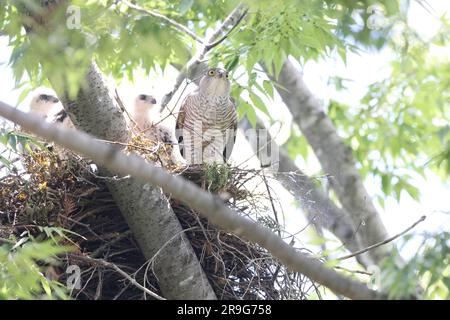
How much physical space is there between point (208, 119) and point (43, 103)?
1.13 metres

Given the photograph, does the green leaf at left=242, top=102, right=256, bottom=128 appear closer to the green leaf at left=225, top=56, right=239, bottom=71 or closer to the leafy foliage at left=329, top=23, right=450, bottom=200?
the green leaf at left=225, top=56, right=239, bottom=71

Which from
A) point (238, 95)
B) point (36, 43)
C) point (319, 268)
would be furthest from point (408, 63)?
point (319, 268)

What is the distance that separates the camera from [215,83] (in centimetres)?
582

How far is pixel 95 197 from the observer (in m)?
4.71

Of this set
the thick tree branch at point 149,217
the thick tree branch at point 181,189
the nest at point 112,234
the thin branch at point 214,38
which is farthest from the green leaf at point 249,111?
the thick tree branch at point 181,189

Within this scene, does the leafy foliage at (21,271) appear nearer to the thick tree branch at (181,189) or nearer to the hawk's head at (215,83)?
the thick tree branch at (181,189)

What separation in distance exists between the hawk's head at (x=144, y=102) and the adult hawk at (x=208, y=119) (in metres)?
0.26

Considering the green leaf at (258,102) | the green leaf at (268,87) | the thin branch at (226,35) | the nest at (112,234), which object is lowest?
the nest at (112,234)

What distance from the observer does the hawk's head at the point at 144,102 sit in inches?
225

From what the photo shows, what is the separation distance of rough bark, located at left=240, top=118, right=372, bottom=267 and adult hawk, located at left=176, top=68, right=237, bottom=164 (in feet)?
0.96

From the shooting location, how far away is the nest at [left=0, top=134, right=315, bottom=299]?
15.0 ft

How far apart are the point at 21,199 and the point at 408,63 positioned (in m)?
3.92

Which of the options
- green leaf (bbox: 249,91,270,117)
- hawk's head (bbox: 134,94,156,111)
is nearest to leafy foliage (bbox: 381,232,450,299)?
green leaf (bbox: 249,91,270,117)
